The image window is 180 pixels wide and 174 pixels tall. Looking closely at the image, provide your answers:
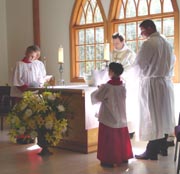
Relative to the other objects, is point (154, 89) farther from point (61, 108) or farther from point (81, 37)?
point (81, 37)

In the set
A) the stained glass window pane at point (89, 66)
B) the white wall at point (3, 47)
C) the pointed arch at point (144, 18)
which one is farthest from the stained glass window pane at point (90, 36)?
the white wall at point (3, 47)

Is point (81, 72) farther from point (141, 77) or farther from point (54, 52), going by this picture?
point (141, 77)

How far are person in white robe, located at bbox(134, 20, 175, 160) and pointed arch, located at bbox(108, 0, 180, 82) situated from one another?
1.58 meters

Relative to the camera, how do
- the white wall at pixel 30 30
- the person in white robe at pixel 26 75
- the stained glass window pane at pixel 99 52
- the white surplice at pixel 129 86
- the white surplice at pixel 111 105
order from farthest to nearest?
the white wall at pixel 30 30, the stained glass window pane at pixel 99 52, the person in white robe at pixel 26 75, the white surplice at pixel 129 86, the white surplice at pixel 111 105

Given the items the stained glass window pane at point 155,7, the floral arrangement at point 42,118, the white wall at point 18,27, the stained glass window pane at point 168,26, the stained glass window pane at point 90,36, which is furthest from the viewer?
the white wall at point 18,27

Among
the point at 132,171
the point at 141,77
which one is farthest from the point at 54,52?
the point at 132,171

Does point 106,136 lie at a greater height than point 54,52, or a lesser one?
lesser

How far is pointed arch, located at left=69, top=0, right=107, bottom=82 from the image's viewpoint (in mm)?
6973

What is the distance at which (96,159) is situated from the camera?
4262 millimetres

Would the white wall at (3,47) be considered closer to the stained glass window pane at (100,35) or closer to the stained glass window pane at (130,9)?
the stained glass window pane at (100,35)

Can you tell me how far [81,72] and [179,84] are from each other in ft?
7.78

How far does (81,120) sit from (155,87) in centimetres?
101

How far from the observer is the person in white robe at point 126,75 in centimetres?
484

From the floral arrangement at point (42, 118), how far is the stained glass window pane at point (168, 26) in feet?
7.77
